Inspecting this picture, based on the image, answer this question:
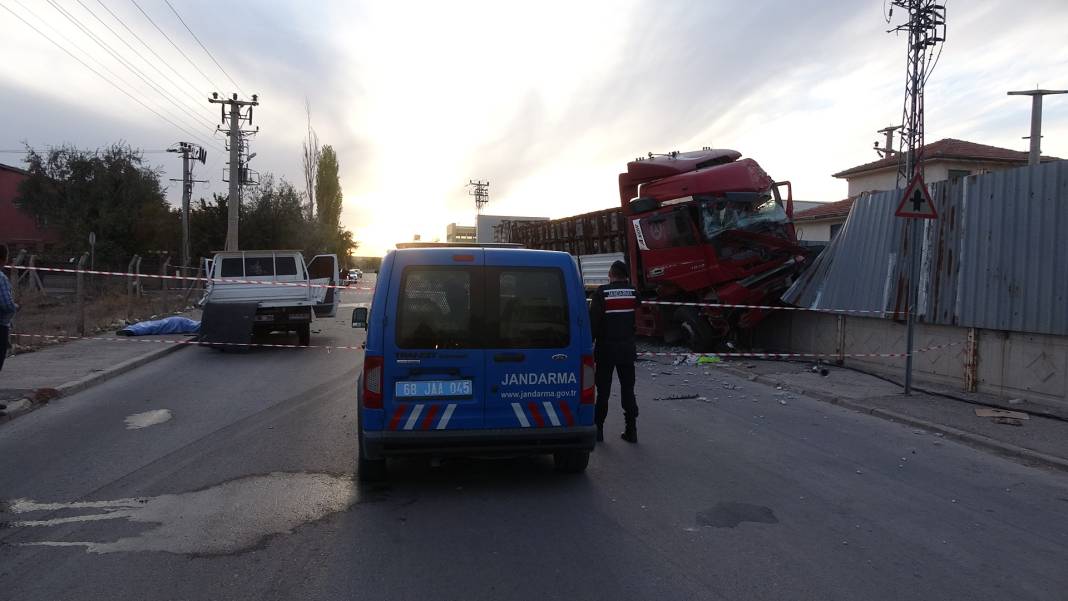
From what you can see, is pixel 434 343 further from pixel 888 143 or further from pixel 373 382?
pixel 888 143

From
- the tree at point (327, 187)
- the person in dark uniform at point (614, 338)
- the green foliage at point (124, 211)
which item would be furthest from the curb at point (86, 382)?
the tree at point (327, 187)

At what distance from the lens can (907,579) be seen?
414 centimetres

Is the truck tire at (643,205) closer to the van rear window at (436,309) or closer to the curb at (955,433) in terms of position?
the curb at (955,433)

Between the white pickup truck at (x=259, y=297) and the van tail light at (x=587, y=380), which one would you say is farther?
the white pickup truck at (x=259, y=297)

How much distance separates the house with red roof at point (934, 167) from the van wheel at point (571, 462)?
98.0 feet

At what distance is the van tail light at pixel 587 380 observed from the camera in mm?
5699

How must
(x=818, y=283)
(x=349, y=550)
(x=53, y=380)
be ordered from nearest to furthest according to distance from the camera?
(x=349, y=550), (x=53, y=380), (x=818, y=283)

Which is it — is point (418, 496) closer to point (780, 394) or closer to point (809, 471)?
point (809, 471)

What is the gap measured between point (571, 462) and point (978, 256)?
738 cm

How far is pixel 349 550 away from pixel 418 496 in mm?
1166

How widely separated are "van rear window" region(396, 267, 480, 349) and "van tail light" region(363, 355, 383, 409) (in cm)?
22

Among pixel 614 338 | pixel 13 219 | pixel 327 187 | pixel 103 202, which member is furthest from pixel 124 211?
pixel 614 338

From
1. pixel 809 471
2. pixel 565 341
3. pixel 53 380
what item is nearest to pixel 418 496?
pixel 565 341

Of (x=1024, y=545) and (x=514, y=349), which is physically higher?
(x=514, y=349)
